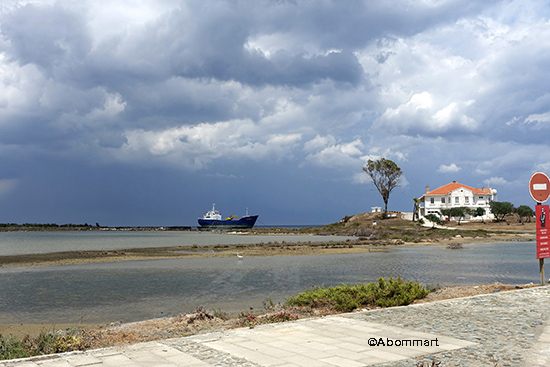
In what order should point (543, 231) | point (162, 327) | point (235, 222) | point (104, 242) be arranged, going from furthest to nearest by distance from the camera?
1. point (235, 222)
2. point (104, 242)
3. point (543, 231)
4. point (162, 327)

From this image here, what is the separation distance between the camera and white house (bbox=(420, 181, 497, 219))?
305 feet

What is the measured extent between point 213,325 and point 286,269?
1621cm

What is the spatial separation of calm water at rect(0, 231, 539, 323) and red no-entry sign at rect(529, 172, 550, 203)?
240 inches

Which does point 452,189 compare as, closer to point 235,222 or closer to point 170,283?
point 235,222

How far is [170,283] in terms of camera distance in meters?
20.0

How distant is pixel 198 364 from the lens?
18.8ft

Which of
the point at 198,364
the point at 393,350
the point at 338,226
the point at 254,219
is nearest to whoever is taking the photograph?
the point at 198,364

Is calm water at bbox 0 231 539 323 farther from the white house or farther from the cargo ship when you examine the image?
the cargo ship

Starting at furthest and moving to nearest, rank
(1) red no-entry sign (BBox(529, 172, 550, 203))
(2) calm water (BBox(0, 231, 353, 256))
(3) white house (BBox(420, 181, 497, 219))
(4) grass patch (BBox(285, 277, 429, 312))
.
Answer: (3) white house (BBox(420, 181, 497, 219)) → (2) calm water (BBox(0, 231, 353, 256)) → (1) red no-entry sign (BBox(529, 172, 550, 203)) → (4) grass patch (BBox(285, 277, 429, 312))

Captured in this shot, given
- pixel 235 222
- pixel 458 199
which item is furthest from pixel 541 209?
pixel 235 222

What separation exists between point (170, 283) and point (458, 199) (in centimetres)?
8670

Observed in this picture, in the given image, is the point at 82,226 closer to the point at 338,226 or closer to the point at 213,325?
the point at 338,226

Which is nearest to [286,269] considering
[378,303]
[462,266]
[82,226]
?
[462,266]

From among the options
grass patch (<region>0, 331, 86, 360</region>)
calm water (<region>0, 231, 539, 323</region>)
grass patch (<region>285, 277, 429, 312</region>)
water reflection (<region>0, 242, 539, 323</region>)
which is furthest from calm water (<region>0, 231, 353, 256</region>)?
grass patch (<region>0, 331, 86, 360</region>)
